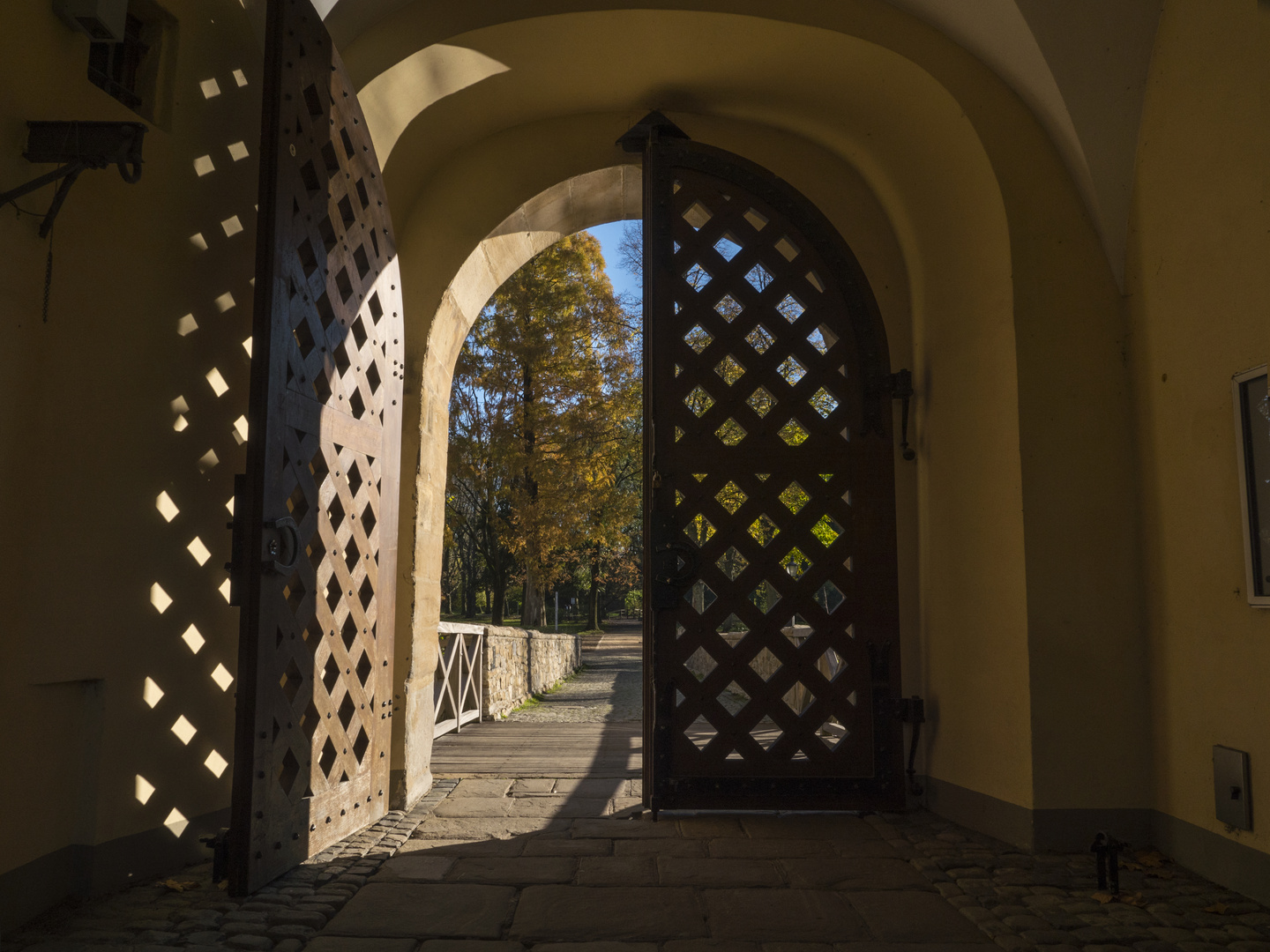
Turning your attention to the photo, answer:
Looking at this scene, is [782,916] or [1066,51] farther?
[1066,51]

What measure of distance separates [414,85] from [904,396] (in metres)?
2.77

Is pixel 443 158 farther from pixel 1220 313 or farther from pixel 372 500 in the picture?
pixel 1220 313

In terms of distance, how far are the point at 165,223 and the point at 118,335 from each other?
0.48 meters

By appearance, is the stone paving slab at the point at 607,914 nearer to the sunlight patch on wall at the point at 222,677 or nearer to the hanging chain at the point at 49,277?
the sunlight patch on wall at the point at 222,677

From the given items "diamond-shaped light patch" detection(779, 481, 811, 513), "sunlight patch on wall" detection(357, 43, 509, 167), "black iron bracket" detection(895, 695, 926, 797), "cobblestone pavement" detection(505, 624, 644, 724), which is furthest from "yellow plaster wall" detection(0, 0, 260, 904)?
"diamond-shaped light patch" detection(779, 481, 811, 513)

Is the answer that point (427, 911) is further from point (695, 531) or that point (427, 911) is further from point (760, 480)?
point (695, 531)

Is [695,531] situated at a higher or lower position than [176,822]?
higher

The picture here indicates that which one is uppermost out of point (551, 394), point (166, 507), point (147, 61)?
point (551, 394)

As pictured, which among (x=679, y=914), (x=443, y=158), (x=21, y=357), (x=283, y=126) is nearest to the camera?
(x=21, y=357)

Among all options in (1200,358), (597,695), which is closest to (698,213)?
(1200,358)

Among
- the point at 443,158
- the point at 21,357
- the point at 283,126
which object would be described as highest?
the point at 443,158

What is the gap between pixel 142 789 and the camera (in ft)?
9.94

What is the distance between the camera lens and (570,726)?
800cm

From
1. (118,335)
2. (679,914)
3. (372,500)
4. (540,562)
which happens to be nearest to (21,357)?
(118,335)
